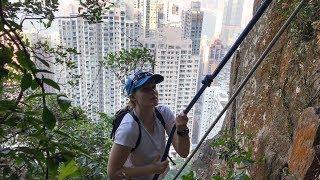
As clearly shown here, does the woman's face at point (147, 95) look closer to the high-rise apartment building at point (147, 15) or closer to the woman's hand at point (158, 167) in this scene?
the woman's hand at point (158, 167)

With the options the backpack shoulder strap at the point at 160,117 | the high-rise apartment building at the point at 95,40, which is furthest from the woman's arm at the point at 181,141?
the high-rise apartment building at the point at 95,40

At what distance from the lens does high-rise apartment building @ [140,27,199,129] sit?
1216 centimetres

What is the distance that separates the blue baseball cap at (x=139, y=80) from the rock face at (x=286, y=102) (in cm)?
118

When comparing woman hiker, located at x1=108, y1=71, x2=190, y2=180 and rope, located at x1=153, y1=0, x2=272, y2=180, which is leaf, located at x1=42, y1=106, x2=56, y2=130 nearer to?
rope, located at x1=153, y1=0, x2=272, y2=180

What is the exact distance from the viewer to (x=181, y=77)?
48.4 ft

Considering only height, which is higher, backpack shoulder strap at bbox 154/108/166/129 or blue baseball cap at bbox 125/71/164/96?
blue baseball cap at bbox 125/71/164/96

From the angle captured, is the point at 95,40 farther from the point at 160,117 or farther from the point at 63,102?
the point at 63,102

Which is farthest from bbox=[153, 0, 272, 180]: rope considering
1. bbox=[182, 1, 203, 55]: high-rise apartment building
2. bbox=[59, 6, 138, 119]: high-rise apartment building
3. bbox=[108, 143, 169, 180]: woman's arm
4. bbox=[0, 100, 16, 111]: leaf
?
bbox=[182, 1, 203, 55]: high-rise apartment building

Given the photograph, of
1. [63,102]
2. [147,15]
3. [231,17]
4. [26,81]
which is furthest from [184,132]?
[231,17]

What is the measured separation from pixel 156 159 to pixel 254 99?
2352 mm

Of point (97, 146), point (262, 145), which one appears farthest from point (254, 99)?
point (97, 146)

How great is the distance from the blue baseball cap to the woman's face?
28 mm

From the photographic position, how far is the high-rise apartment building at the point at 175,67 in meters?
12.2

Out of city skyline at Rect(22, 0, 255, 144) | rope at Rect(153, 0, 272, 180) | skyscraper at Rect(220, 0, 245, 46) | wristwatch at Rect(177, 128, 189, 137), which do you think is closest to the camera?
rope at Rect(153, 0, 272, 180)
